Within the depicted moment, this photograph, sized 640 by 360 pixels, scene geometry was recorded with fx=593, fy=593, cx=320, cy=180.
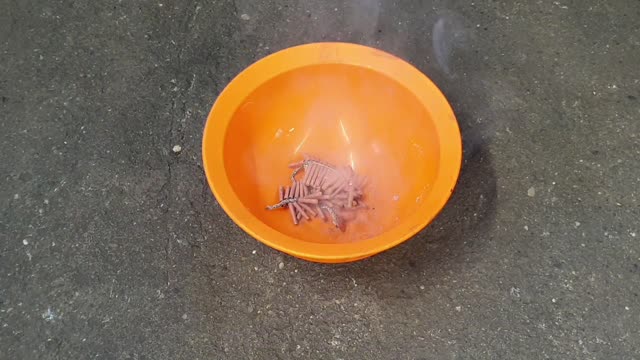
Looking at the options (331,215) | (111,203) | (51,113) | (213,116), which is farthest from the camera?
(51,113)

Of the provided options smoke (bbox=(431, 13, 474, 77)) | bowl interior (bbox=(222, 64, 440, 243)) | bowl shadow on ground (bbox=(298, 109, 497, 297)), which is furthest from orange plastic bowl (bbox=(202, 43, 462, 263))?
smoke (bbox=(431, 13, 474, 77))

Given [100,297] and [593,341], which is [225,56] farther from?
[593,341]

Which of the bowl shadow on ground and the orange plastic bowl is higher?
the orange plastic bowl

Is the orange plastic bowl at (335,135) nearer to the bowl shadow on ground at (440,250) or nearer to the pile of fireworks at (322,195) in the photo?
the pile of fireworks at (322,195)

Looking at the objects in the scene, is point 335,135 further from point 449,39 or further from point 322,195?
point 449,39

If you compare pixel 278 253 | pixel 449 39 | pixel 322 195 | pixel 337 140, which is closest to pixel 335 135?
pixel 337 140

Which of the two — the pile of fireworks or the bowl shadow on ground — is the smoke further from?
the pile of fireworks

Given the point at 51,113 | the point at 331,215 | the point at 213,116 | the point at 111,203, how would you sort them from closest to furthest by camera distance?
1. the point at 213,116
2. the point at 331,215
3. the point at 111,203
4. the point at 51,113

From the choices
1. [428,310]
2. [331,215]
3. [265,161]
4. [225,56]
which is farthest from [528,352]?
[225,56]
